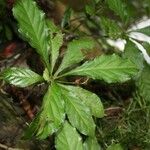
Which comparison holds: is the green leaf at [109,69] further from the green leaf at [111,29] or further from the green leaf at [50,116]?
the green leaf at [111,29]

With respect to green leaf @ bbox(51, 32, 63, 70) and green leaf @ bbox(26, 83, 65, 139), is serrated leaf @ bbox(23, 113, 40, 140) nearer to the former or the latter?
green leaf @ bbox(26, 83, 65, 139)

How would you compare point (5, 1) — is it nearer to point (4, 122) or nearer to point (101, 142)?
point (4, 122)

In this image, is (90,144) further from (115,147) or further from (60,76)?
(60,76)

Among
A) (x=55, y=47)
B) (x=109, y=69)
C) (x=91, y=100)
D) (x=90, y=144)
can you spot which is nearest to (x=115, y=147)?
(x=90, y=144)

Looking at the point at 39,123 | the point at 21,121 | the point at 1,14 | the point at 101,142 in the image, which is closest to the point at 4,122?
the point at 21,121

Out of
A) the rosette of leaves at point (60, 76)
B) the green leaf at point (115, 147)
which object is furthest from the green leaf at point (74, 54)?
the green leaf at point (115, 147)

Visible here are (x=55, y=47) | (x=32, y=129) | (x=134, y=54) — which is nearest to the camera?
(x=32, y=129)

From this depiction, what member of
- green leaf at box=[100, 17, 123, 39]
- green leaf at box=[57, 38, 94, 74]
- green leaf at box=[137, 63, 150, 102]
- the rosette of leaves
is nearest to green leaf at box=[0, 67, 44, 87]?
the rosette of leaves
